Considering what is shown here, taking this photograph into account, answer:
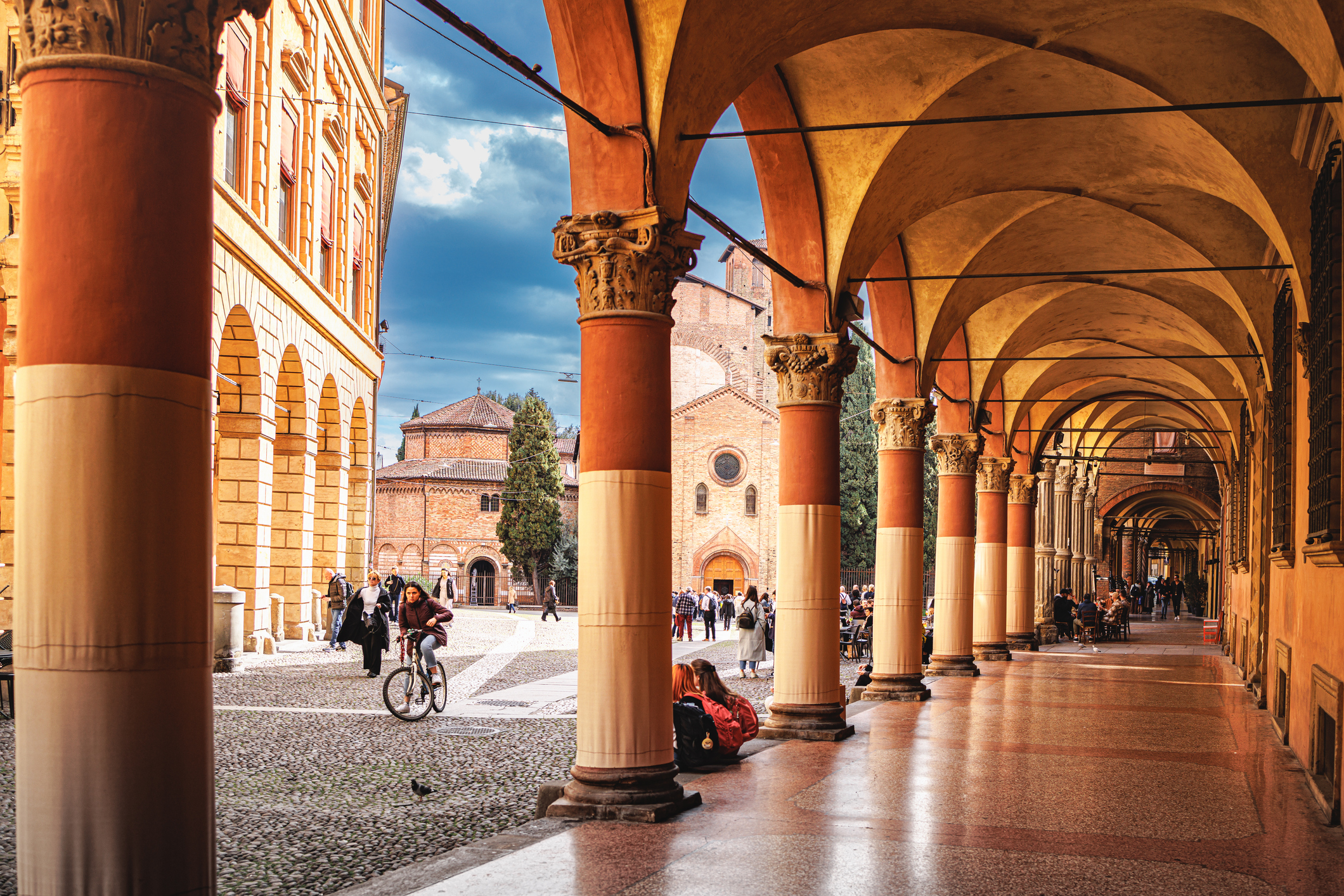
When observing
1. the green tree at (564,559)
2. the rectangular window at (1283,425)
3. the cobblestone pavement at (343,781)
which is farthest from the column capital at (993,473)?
the green tree at (564,559)

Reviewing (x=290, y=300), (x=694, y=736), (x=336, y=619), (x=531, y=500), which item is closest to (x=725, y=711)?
(x=694, y=736)

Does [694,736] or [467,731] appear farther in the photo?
[467,731]

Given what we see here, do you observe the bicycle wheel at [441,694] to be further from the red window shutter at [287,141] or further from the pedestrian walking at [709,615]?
the pedestrian walking at [709,615]

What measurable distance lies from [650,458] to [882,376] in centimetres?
733

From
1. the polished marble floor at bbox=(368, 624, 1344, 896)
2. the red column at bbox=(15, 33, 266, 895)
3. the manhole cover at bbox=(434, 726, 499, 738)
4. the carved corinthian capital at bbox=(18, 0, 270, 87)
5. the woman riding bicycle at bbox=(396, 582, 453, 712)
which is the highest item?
the carved corinthian capital at bbox=(18, 0, 270, 87)

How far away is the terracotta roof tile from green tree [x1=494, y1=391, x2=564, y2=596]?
9.37 m

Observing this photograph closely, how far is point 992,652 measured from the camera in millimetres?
19172

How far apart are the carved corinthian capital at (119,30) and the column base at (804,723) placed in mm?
7142

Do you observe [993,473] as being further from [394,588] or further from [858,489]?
[858,489]

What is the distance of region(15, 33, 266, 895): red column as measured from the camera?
11.1 feet

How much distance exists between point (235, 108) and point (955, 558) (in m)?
12.1

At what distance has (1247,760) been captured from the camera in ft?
29.2

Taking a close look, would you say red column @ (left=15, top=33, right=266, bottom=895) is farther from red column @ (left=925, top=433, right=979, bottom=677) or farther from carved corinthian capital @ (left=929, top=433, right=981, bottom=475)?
carved corinthian capital @ (left=929, top=433, right=981, bottom=475)

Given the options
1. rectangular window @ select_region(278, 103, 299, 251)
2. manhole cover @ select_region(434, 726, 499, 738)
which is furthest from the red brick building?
manhole cover @ select_region(434, 726, 499, 738)
